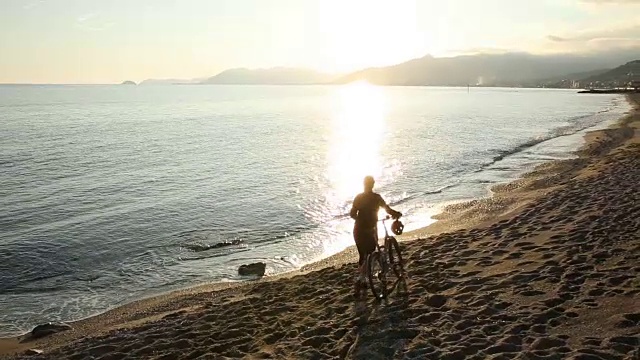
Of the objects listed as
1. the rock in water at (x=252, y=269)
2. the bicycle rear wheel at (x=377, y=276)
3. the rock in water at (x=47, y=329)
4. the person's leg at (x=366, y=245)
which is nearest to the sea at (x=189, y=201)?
the rock in water at (x=252, y=269)

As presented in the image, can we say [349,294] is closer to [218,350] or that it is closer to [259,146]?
[218,350]

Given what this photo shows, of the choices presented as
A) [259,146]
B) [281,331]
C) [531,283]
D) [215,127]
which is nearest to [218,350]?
[281,331]

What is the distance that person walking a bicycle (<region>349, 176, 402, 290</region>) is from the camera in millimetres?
9805

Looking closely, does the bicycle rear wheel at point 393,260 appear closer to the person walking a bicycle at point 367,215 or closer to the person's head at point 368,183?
the person walking a bicycle at point 367,215

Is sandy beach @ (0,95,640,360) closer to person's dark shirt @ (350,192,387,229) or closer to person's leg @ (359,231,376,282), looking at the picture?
person's leg @ (359,231,376,282)

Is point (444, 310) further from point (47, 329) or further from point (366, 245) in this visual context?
point (47, 329)

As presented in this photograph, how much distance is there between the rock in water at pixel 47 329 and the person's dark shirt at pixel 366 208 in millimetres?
6963

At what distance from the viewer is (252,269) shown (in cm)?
1492

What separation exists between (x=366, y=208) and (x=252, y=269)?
618 cm

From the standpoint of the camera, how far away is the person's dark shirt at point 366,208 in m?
9.80

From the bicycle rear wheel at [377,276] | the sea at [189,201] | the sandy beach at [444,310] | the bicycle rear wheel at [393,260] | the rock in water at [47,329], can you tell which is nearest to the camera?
the sandy beach at [444,310]

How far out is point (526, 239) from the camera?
496 inches

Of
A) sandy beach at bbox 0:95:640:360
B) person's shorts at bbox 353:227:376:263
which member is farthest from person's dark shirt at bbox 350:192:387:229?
sandy beach at bbox 0:95:640:360

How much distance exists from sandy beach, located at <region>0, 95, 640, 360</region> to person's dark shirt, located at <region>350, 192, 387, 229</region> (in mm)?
1494
